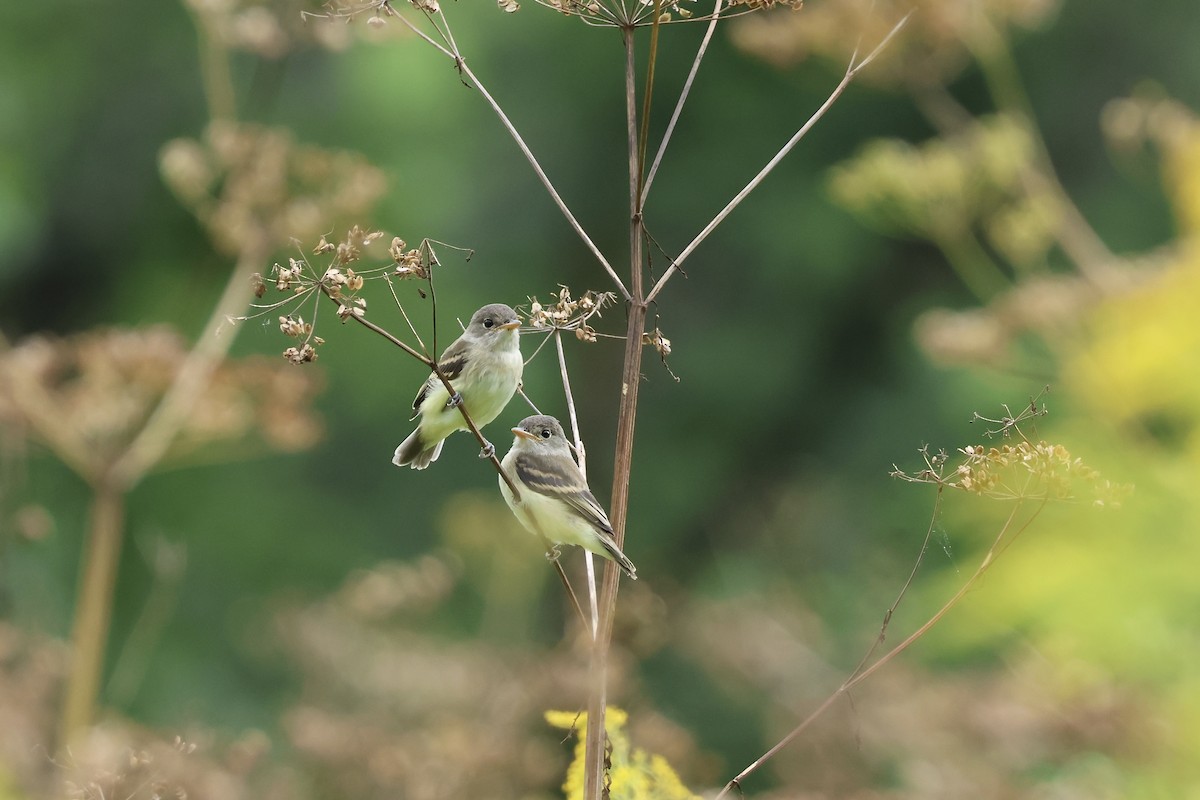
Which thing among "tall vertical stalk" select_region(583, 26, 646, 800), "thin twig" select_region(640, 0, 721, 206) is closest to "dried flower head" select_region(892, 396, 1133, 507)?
"tall vertical stalk" select_region(583, 26, 646, 800)

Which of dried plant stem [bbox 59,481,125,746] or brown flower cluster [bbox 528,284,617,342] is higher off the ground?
brown flower cluster [bbox 528,284,617,342]

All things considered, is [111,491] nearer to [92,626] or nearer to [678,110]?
[92,626]

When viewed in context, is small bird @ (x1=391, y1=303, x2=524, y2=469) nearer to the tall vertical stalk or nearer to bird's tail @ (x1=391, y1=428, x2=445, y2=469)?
bird's tail @ (x1=391, y1=428, x2=445, y2=469)


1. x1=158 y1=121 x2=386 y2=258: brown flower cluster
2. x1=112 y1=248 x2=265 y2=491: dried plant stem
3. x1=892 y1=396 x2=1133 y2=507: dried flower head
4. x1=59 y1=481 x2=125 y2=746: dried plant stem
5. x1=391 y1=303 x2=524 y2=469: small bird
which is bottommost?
x1=59 y1=481 x2=125 y2=746: dried plant stem

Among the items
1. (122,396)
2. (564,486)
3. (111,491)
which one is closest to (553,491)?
(564,486)

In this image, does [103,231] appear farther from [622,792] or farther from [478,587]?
[622,792]

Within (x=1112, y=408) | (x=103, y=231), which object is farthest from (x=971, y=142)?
(x=103, y=231)
